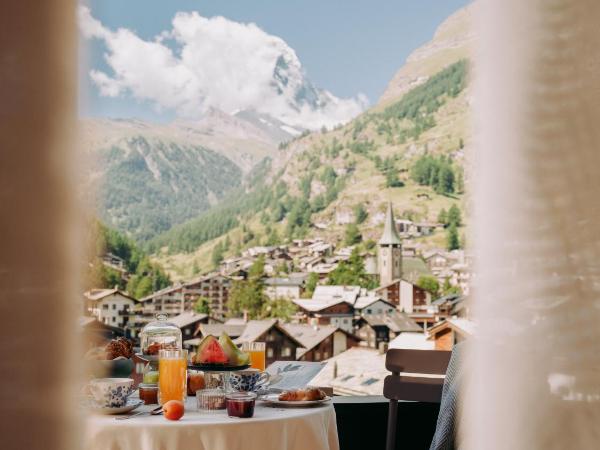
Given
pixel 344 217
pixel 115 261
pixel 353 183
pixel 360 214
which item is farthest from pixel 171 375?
pixel 353 183

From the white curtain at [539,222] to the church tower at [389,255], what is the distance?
814 cm

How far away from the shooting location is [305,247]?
10414 millimetres

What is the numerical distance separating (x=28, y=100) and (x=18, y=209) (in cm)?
9

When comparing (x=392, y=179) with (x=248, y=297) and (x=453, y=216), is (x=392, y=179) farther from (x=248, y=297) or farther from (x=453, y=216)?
(x=248, y=297)

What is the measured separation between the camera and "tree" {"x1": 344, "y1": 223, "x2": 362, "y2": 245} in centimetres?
1009

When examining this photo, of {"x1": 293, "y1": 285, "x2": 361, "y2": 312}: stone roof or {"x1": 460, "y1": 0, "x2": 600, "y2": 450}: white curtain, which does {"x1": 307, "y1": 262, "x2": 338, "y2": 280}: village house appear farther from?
{"x1": 460, "y1": 0, "x2": 600, "y2": 450}: white curtain

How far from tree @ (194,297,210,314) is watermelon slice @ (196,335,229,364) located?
6267mm

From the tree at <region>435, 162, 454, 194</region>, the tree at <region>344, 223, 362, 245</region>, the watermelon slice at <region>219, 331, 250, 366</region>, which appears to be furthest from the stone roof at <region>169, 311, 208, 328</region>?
the watermelon slice at <region>219, 331, 250, 366</region>

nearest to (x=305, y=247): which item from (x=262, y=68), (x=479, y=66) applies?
(x=262, y=68)

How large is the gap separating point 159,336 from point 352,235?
783 cm

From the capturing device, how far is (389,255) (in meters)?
9.16

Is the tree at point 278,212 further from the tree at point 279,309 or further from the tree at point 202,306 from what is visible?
the tree at point 202,306

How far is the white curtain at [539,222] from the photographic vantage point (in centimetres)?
60

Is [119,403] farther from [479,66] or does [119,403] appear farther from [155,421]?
[479,66]
